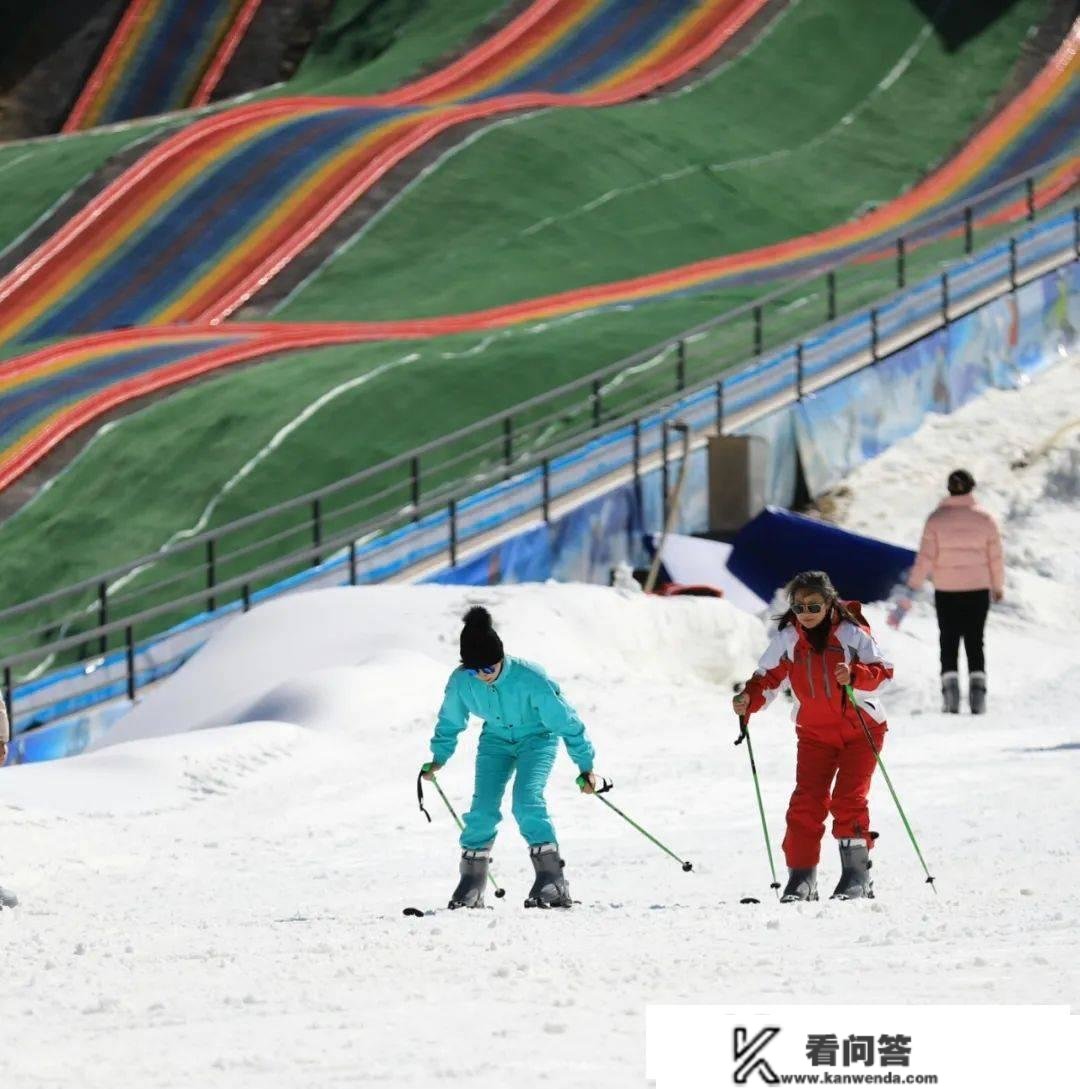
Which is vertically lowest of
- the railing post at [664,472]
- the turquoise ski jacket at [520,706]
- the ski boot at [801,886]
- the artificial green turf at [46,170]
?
the ski boot at [801,886]

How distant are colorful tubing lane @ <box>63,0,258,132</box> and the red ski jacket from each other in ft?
99.8

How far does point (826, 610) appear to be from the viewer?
9109 millimetres

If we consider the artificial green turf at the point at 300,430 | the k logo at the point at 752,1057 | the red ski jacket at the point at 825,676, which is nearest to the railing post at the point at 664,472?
the artificial green turf at the point at 300,430

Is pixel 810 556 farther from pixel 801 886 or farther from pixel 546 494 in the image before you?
pixel 801 886

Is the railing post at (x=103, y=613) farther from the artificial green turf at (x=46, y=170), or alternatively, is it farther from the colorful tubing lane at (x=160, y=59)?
the colorful tubing lane at (x=160, y=59)

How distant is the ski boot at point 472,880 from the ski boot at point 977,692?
6.29 meters

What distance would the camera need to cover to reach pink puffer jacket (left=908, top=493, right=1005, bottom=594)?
15.0 m

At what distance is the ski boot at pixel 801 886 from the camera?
30.1 ft

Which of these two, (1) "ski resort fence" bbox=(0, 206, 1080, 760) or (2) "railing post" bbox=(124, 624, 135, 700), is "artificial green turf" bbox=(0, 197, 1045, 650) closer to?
(1) "ski resort fence" bbox=(0, 206, 1080, 760)

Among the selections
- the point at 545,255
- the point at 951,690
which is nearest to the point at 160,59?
the point at 545,255

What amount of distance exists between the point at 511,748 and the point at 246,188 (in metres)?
22.5

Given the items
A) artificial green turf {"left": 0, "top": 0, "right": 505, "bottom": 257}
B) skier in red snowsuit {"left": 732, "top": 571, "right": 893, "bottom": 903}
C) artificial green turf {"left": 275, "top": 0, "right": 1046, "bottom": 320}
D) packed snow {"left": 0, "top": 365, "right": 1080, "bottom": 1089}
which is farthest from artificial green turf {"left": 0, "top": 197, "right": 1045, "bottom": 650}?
skier in red snowsuit {"left": 732, "top": 571, "right": 893, "bottom": 903}

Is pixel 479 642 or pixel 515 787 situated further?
pixel 515 787

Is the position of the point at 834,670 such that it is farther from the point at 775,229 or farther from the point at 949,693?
the point at 775,229
